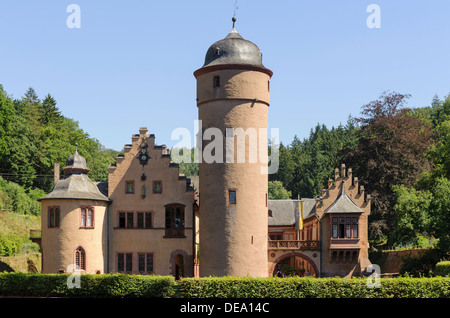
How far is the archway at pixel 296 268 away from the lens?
47.8 m

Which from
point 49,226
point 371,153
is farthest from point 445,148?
point 49,226

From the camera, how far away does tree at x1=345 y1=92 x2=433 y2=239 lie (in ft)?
184

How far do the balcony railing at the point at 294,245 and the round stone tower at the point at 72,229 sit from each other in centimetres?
1389

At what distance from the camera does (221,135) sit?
4128 centimetres

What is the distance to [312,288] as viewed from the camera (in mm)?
32438

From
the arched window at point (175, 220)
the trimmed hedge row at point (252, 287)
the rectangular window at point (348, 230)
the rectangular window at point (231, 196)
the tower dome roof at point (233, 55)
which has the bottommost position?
the trimmed hedge row at point (252, 287)

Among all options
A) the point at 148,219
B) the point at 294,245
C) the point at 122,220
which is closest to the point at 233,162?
the point at 148,219

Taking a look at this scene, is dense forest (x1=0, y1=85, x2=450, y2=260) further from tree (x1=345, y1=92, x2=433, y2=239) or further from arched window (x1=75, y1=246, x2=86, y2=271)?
arched window (x1=75, y1=246, x2=86, y2=271)

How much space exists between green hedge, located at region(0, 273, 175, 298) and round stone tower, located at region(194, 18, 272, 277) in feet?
21.4

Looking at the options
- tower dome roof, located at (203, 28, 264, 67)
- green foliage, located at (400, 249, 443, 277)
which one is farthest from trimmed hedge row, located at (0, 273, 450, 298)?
tower dome roof, located at (203, 28, 264, 67)

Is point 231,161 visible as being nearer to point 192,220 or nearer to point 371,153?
point 192,220

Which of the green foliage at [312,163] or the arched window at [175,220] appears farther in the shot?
the green foliage at [312,163]

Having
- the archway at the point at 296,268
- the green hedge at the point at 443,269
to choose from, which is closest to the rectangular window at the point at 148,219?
the archway at the point at 296,268

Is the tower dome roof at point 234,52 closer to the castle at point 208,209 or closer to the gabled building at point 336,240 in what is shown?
the castle at point 208,209
